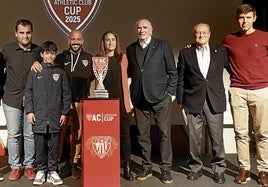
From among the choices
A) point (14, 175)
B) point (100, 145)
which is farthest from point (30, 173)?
point (100, 145)

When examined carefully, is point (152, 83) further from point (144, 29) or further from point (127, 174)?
point (127, 174)

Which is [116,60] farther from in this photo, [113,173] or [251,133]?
[251,133]

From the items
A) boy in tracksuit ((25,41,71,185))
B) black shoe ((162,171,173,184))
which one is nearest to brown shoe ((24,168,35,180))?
boy in tracksuit ((25,41,71,185))

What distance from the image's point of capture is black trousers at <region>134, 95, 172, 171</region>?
456 centimetres

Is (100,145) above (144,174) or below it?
above

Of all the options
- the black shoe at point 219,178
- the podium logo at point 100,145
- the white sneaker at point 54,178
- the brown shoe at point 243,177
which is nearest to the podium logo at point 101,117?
the podium logo at point 100,145

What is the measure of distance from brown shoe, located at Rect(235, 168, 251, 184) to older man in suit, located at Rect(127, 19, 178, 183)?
2.19 ft

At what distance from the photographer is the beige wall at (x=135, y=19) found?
548cm

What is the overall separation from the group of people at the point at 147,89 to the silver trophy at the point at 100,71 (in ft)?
0.82

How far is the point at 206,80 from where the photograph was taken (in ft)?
14.7

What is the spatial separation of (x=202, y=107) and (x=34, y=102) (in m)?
1.61

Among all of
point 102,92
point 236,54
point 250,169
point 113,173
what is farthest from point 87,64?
point 250,169

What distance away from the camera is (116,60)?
14.9ft

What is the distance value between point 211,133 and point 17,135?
193 cm
